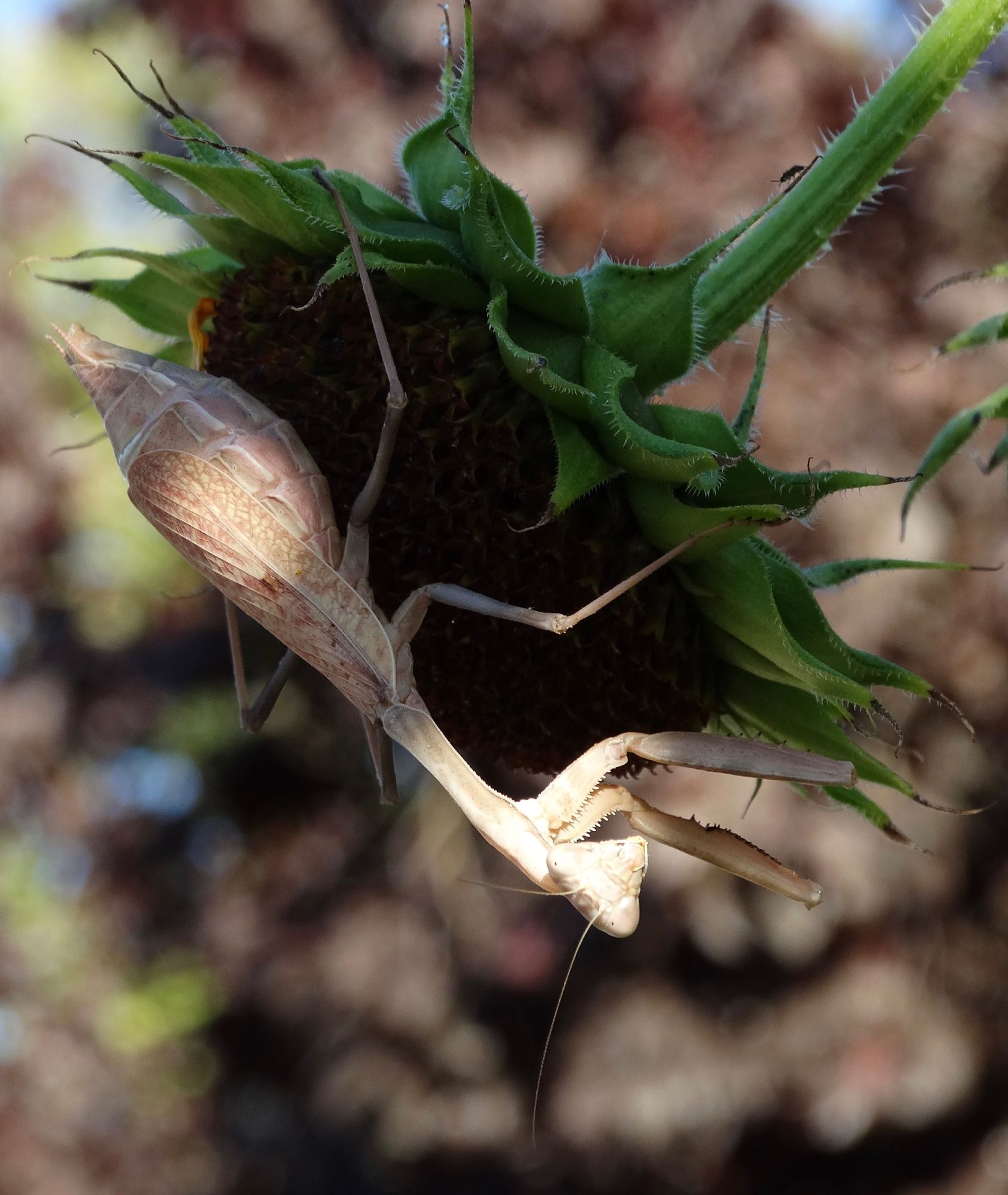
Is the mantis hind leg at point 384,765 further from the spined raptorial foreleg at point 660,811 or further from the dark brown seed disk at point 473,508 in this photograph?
the spined raptorial foreleg at point 660,811

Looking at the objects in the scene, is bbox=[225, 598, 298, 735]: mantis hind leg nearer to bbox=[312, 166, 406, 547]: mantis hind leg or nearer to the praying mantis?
the praying mantis

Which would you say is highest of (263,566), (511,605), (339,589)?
(263,566)

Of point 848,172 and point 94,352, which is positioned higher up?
point 94,352

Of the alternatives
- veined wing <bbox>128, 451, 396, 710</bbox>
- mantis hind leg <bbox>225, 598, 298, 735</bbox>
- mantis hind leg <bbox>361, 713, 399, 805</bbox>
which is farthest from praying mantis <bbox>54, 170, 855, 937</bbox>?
mantis hind leg <bbox>225, 598, 298, 735</bbox>

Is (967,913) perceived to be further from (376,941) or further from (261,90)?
(261,90)

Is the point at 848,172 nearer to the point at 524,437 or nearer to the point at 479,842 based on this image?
the point at 524,437

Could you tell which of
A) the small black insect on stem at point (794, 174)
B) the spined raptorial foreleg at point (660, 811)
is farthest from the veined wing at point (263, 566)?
the small black insect on stem at point (794, 174)

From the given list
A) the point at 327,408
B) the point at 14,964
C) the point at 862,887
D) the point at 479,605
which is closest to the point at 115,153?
the point at 327,408

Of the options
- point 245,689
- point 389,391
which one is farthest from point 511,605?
point 245,689
